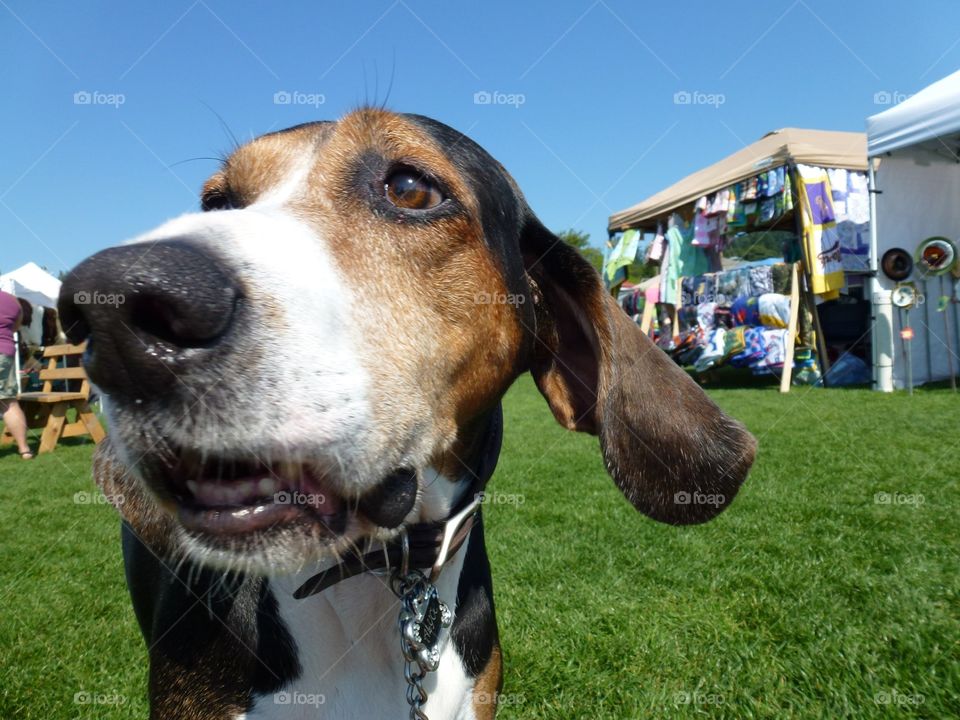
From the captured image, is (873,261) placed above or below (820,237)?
below

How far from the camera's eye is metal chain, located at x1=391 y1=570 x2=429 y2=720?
1755mm

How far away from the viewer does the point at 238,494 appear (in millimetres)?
1338

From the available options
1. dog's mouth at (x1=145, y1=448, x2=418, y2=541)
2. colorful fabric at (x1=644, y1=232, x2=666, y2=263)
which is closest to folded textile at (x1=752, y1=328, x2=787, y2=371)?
colorful fabric at (x1=644, y1=232, x2=666, y2=263)

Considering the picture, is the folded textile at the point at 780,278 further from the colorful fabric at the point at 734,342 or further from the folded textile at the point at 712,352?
the folded textile at the point at 712,352

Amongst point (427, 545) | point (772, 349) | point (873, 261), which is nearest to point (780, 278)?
point (772, 349)

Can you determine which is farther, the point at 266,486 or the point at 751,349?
the point at 751,349

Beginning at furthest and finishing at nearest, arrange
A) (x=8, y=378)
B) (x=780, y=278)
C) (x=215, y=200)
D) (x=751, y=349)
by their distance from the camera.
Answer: (x=780, y=278) → (x=751, y=349) → (x=8, y=378) → (x=215, y=200)

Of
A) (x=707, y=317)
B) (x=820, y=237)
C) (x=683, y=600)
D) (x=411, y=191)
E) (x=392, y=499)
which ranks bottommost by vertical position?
A: (x=683, y=600)

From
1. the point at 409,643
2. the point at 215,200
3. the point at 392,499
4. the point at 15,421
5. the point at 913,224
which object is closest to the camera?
the point at 392,499

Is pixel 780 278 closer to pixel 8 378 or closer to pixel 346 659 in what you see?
pixel 346 659

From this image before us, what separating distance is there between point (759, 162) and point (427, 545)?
1362cm

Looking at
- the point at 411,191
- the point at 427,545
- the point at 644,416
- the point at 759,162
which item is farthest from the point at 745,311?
the point at 427,545

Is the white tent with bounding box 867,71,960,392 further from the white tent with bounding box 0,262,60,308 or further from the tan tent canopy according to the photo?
the white tent with bounding box 0,262,60,308

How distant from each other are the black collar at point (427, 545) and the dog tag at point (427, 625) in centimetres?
7
